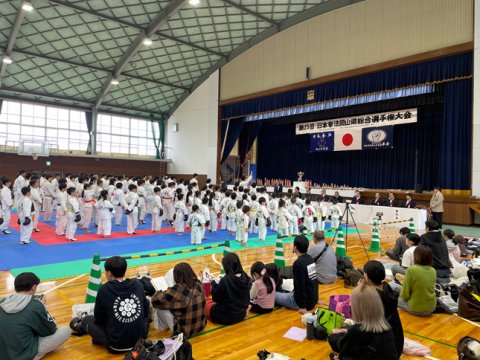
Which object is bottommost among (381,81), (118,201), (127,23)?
(118,201)

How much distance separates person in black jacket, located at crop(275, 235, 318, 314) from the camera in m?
4.06

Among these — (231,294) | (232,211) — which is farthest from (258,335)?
(232,211)

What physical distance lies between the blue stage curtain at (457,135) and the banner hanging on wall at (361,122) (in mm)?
2156

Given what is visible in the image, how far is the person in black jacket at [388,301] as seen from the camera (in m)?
2.88

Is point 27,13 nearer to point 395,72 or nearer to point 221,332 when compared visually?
point 395,72

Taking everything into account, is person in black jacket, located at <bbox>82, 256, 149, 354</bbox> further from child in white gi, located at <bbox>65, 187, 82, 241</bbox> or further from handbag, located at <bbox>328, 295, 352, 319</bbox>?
child in white gi, located at <bbox>65, 187, 82, 241</bbox>

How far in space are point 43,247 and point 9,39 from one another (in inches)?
518

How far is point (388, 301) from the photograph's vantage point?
287cm

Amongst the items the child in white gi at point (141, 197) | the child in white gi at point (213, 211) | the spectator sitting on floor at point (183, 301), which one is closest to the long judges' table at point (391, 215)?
the child in white gi at point (213, 211)

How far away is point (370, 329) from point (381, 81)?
13.3m

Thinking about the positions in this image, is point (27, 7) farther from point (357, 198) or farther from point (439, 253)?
point (439, 253)

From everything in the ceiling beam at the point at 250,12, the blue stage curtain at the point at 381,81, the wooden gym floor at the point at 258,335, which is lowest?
the wooden gym floor at the point at 258,335

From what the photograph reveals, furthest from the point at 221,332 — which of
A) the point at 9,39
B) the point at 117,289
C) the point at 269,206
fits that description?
the point at 9,39

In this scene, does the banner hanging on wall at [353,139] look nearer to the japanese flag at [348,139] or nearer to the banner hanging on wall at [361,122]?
the japanese flag at [348,139]
